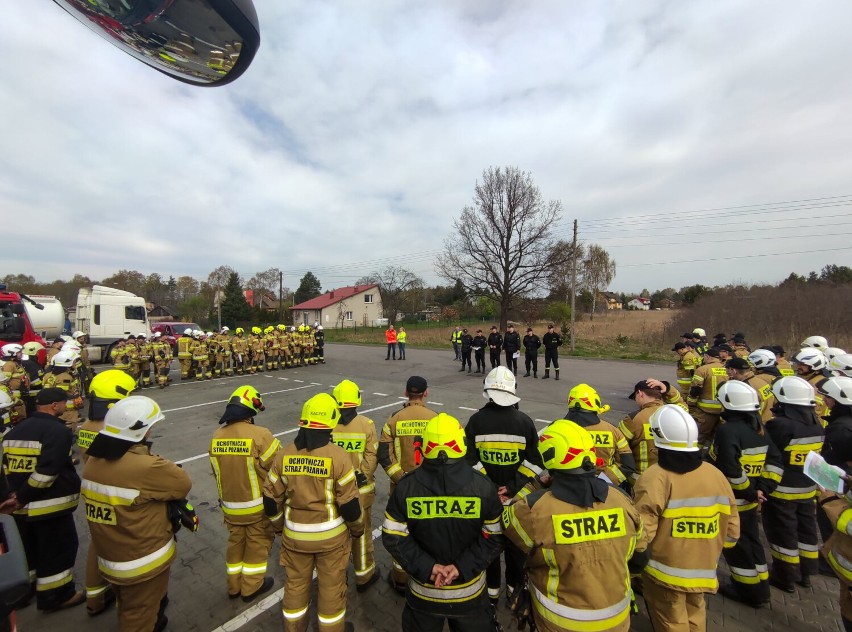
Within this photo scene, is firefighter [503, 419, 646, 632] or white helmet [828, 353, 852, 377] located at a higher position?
white helmet [828, 353, 852, 377]

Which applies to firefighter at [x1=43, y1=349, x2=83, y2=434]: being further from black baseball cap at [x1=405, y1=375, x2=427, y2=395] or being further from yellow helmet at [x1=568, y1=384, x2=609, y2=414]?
yellow helmet at [x1=568, y1=384, x2=609, y2=414]

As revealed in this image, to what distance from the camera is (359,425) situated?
381 cm

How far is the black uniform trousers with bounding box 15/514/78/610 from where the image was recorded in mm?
3254

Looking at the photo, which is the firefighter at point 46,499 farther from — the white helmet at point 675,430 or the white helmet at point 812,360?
the white helmet at point 812,360

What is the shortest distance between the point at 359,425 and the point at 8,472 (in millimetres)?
2948

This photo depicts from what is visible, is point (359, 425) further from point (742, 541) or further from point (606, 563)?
point (742, 541)

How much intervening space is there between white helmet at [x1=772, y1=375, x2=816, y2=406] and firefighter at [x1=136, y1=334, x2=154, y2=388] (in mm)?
15859

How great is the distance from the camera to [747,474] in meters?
3.32

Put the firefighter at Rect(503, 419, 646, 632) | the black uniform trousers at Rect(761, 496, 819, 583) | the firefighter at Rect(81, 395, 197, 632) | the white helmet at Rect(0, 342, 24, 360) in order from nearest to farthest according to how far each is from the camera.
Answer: the firefighter at Rect(503, 419, 646, 632) < the firefighter at Rect(81, 395, 197, 632) < the black uniform trousers at Rect(761, 496, 819, 583) < the white helmet at Rect(0, 342, 24, 360)

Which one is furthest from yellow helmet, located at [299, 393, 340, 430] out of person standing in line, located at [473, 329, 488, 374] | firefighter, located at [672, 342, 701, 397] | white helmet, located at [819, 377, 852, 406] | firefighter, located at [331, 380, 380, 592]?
person standing in line, located at [473, 329, 488, 374]

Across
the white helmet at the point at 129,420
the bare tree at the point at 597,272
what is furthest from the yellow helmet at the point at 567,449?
the bare tree at the point at 597,272

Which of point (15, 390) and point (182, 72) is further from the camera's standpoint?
A: point (15, 390)

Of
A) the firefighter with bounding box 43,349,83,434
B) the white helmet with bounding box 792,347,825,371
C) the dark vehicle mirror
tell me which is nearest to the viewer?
the dark vehicle mirror

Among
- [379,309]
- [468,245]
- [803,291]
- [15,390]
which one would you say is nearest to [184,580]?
[15,390]
